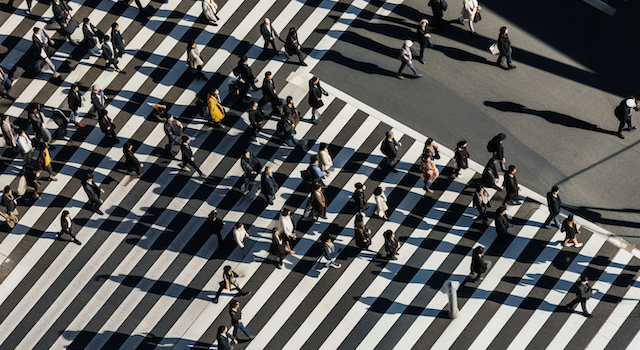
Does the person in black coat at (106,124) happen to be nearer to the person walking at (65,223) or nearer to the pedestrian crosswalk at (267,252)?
Answer: the pedestrian crosswalk at (267,252)

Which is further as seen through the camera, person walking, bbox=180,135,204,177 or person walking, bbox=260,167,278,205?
person walking, bbox=180,135,204,177

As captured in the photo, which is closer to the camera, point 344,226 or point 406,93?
point 344,226

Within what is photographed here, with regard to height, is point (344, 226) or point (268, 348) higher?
point (344, 226)

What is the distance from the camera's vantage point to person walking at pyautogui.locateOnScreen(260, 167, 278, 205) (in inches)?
844

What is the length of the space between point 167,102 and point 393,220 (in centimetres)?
868

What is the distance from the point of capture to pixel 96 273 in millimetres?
22094

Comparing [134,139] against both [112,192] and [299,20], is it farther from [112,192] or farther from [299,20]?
[299,20]

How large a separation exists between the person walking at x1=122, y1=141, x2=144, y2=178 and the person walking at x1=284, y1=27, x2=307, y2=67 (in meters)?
6.09

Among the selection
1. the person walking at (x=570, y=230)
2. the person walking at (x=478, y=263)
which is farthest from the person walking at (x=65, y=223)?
the person walking at (x=570, y=230)

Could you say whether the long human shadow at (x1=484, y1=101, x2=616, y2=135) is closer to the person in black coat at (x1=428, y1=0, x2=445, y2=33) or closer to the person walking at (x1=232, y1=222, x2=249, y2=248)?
the person in black coat at (x1=428, y1=0, x2=445, y2=33)

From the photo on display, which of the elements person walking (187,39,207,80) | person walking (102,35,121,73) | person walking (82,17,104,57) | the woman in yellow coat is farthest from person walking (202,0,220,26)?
person walking (82,17,104,57)

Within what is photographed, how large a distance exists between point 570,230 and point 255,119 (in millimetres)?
10157

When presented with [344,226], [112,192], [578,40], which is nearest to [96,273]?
[112,192]

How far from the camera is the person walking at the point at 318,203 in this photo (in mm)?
21328
